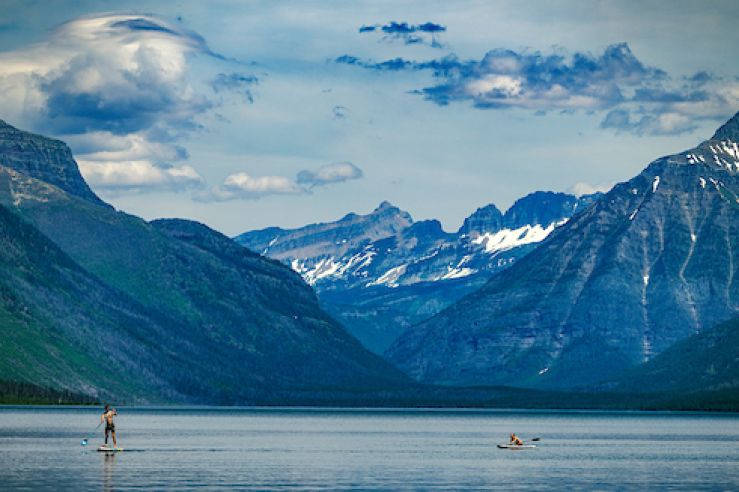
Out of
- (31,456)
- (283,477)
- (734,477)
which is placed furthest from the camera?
(31,456)

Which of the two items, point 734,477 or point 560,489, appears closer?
point 560,489

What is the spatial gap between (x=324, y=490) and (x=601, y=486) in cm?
3013

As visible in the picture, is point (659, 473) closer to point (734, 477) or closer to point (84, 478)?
point (734, 477)

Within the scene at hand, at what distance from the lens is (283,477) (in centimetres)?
15888

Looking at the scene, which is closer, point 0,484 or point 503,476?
point 0,484

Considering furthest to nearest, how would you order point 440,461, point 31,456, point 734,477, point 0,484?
point 440,461
point 31,456
point 734,477
point 0,484

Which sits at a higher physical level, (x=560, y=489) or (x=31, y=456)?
(x=31, y=456)

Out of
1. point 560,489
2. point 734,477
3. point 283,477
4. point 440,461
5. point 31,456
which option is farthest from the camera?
point 440,461

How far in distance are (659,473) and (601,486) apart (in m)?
25.8

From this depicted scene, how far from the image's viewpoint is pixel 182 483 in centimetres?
14650

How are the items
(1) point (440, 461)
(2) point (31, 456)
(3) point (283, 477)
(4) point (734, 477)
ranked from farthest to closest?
(1) point (440, 461), (2) point (31, 456), (4) point (734, 477), (3) point (283, 477)

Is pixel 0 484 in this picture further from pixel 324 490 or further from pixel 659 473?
pixel 659 473

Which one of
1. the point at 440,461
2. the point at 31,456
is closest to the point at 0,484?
the point at 31,456

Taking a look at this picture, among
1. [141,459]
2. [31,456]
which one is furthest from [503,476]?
[31,456]
